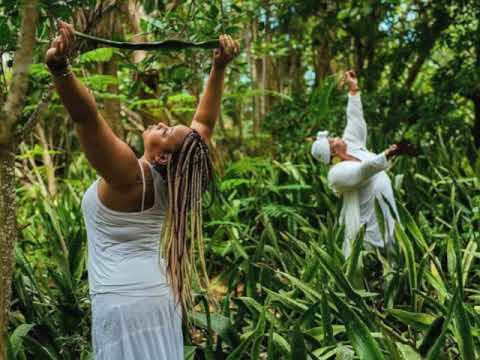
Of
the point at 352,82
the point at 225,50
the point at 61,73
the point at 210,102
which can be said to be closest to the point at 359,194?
the point at 352,82

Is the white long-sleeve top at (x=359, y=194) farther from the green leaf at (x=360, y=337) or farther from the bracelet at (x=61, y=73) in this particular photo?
the bracelet at (x=61, y=73)

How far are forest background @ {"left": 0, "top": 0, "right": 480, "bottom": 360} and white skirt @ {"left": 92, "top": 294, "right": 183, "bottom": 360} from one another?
351 millimetres

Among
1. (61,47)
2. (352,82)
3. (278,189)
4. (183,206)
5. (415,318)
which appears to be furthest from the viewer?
(278,189)

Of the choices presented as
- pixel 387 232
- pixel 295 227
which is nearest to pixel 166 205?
pixel 387 232

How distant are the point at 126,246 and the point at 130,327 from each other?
0.27 metres

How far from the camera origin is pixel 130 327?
2.19m

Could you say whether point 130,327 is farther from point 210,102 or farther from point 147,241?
point 210,102

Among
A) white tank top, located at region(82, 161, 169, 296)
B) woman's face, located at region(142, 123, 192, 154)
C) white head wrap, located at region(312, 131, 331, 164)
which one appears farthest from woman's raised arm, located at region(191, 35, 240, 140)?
white head wrap, located at region(312, 131, 331, 164)

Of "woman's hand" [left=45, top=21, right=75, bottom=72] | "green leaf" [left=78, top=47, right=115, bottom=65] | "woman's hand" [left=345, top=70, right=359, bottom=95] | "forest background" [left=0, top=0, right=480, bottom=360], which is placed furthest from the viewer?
"woman's hand" [left=345, top=70, right=359, bottom=95]

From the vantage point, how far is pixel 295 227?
5.25 metres

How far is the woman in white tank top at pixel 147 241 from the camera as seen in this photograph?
2.14m

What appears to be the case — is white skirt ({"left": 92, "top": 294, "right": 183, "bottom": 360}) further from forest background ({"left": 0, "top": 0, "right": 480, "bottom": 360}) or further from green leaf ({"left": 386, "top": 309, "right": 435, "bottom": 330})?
green leaf ({"left": 386, "top": 309, "right": 435, "bottom": 330})

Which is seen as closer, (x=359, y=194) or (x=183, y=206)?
(x=183, y=206)

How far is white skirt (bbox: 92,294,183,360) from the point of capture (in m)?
2.19
